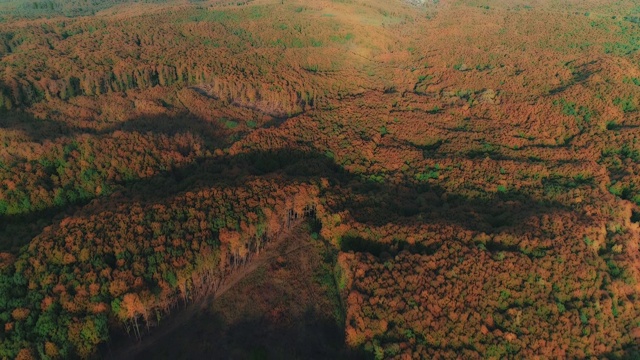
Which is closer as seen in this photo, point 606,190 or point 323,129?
point 606,190

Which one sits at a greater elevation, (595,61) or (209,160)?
(595,61)

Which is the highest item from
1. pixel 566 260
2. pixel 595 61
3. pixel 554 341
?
pixel 595 61

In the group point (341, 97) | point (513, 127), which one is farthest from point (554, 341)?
point (341, 97)

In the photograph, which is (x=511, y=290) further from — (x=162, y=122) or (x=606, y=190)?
(x=162, y=122)

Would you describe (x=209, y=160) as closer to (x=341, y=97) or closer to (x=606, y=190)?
(x=341, y=97)

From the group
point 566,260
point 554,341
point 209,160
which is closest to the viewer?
point 554,341

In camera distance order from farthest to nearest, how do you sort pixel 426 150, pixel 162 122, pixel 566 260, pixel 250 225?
pixel 162 122 → pixel 426 150 → pixel 250 225 → pixel 566 260
